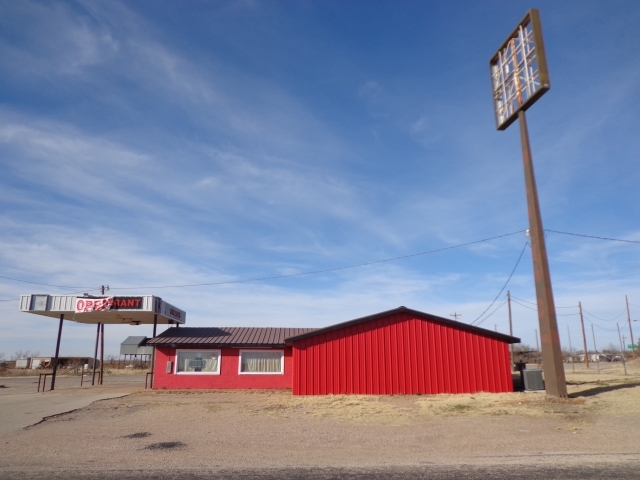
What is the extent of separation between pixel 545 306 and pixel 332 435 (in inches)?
424

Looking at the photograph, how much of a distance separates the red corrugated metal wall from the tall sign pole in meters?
4.41

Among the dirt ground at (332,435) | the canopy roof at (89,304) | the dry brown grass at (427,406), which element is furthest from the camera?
the canopy roof at (89,304)

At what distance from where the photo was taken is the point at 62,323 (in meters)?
30.0

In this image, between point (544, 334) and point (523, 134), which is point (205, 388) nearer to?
point (544, 334)

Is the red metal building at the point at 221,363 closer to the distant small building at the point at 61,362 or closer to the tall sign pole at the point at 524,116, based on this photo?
the tall sign pole at the point at 524,116

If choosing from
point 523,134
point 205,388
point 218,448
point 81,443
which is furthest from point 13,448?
point 523,134

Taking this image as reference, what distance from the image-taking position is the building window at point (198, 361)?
2820cm

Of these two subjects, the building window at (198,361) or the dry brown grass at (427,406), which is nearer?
the dry brown grass at (427,406)

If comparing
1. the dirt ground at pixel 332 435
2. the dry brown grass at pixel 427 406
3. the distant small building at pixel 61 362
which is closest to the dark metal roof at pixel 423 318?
the dry brown grass at pixel 427 406

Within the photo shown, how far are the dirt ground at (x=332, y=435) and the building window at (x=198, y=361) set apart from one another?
806 centimetres

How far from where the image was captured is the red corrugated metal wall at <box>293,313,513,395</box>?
75.6 ft

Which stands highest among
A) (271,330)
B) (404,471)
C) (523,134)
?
(523,134)

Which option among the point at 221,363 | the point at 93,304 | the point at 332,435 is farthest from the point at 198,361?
the point at 332,435

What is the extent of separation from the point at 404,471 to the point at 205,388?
69.4 ft
